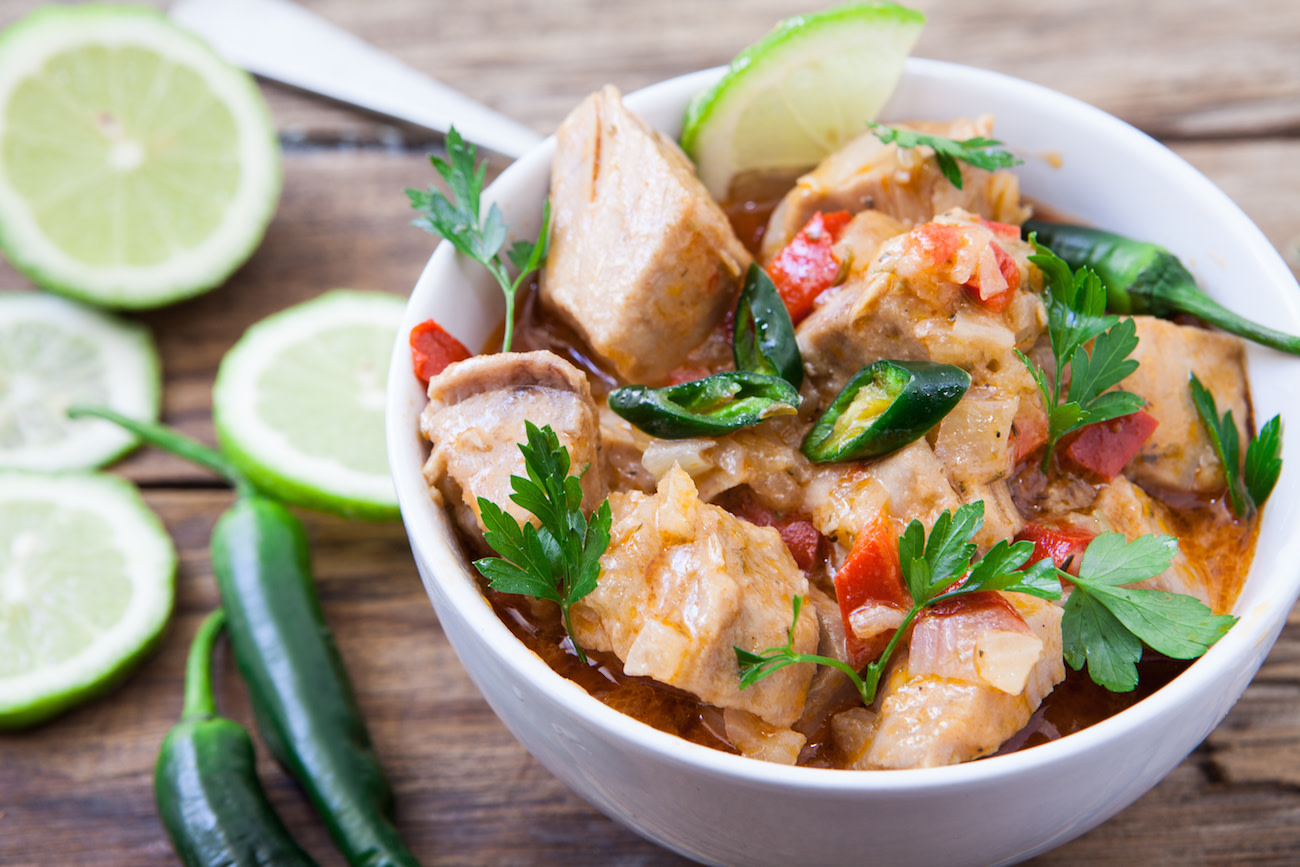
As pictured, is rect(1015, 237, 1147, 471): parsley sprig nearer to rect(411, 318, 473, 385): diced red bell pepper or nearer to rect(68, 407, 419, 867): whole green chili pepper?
rect(411, 318, 473, 385): diced red bell pepper

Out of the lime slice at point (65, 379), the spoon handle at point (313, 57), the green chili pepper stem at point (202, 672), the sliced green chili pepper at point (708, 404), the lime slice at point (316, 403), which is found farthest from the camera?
the spoon handle at point (313, 57)

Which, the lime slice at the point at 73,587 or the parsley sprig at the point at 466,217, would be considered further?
the lime slice at the point at 73,587

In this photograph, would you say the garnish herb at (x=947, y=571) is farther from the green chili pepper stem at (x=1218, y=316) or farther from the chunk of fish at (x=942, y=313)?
the green chili pepper stem at (x=1218, y=316)

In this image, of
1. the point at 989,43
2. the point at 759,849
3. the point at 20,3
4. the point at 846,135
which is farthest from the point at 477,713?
the point at 20,3

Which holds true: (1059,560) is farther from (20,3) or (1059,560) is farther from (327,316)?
(20,3)

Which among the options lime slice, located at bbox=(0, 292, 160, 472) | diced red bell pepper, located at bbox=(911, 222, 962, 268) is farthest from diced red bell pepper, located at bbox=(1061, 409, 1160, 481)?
lime slice, located at bbox=(0, 292, 160, 472)

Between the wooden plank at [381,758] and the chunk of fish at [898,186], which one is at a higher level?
the chunk of fish at [898,186]

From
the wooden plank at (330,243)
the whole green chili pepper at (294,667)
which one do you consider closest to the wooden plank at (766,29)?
the wooden plank at (330,243)
